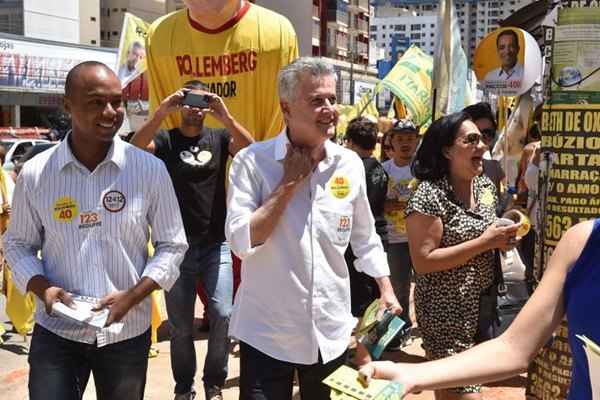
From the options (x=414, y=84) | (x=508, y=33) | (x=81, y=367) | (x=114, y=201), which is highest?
(x=508, y=33)

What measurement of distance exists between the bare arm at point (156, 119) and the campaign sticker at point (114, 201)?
3.36 feet

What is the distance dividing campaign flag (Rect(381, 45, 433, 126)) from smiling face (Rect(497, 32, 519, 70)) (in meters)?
1.83

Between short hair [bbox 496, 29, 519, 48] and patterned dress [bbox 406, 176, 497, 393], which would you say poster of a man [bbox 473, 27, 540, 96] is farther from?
patterned dress [bbox 406, 176, 497, 393]

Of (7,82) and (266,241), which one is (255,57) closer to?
(266,241)

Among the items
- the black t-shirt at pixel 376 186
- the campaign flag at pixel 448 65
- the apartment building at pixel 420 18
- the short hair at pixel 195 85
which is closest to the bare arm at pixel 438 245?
the short hair at pixel 195 85

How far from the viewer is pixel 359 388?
178cm

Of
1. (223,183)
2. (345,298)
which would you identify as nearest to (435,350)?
(345,298)

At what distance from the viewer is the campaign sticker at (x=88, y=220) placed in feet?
9.22

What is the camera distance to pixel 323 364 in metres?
2.95

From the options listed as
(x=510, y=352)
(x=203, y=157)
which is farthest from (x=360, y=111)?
(x=510, y=352)

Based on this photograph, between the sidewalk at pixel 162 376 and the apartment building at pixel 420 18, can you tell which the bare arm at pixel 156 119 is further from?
the apartment building at pixel 420 18

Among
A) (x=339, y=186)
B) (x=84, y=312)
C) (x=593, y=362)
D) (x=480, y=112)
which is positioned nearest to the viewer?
(x=593, y=362)

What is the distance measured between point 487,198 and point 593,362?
7.62 feet

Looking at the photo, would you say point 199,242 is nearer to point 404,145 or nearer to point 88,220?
point 88,220
